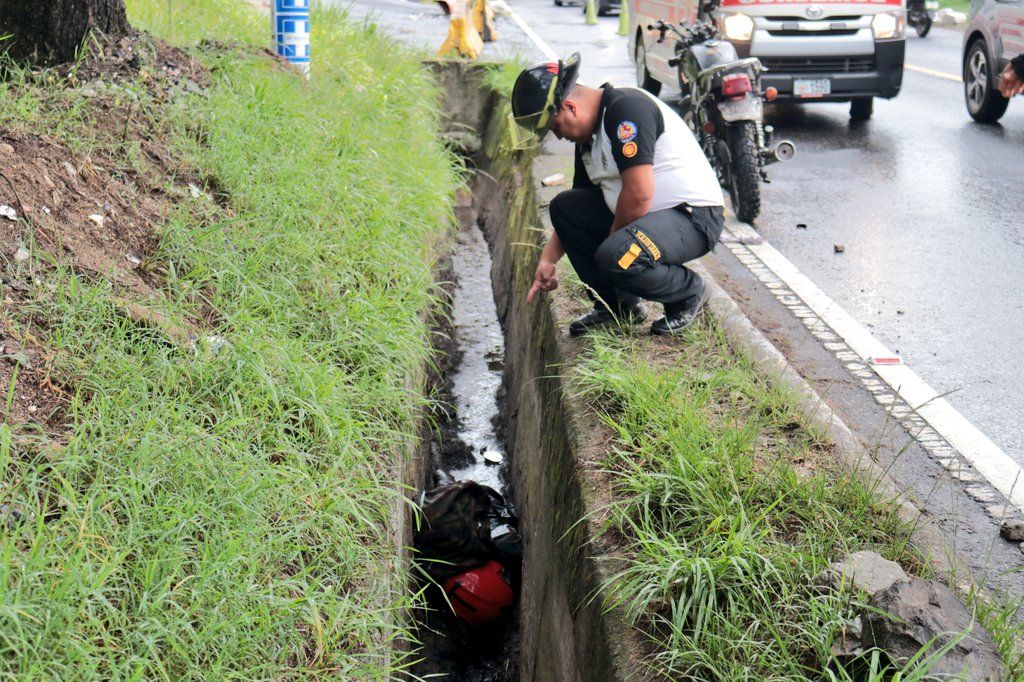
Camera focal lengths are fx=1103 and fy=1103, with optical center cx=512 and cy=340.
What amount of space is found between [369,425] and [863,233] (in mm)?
4562

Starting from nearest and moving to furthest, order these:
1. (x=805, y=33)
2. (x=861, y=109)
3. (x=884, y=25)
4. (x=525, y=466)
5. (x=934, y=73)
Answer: (x=525, y=466), (x=805, y=33), (x=884, y=25), (x=861, y=109), (x=934, y=73)

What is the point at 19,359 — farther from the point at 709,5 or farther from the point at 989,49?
the point at 989,49

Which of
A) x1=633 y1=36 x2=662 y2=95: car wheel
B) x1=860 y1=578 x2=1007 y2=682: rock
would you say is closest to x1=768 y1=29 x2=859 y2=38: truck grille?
x1=633 y1=36 x2=662 y2=95: car wheel

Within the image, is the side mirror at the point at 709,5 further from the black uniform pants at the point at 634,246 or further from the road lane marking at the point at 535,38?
the road lane marking at the point at 535,38

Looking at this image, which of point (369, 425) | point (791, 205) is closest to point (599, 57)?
point (791, 205)

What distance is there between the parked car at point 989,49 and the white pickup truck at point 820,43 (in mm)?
825

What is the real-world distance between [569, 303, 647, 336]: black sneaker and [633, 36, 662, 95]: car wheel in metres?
7.94

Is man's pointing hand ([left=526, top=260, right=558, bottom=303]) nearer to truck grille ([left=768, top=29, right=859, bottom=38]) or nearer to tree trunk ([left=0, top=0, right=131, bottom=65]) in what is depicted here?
tree trunk ([left=0, top=0, right=131, bottom=65])

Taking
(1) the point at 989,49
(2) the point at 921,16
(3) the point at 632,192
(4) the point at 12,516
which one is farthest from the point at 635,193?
(2) the point at 921,16

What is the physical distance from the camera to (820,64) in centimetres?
1030

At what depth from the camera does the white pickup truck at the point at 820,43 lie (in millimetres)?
10094

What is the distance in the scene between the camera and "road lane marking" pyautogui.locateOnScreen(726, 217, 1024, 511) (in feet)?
13.3

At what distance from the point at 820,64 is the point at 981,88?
1.87 metres

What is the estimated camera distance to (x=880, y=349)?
530 centimetres
